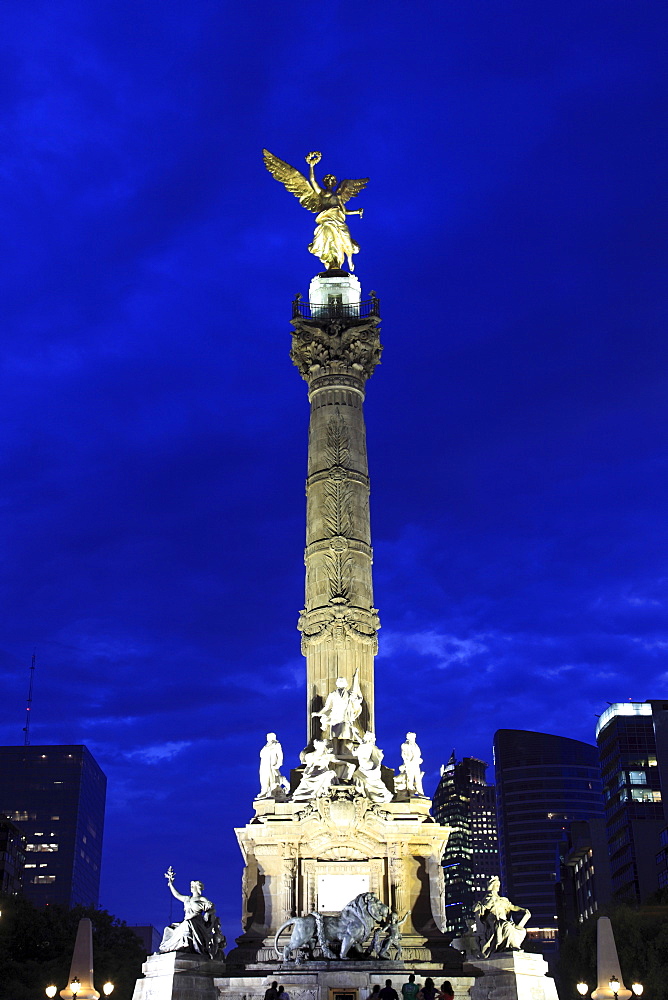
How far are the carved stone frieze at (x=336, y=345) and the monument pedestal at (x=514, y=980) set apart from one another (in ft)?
77.9

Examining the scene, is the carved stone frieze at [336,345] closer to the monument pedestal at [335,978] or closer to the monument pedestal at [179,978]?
the monument pedestal at [179,978]

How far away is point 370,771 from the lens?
1414 inches

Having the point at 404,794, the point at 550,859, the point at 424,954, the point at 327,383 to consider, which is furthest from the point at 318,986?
the point at 550,859

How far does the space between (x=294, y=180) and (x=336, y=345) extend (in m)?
9.47

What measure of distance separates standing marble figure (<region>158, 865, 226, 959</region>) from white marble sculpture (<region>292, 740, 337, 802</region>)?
5.36 meters

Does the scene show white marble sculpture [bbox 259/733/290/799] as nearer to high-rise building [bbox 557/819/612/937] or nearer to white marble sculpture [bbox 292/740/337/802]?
white marble sculpture [bbox 292/740/337/802]

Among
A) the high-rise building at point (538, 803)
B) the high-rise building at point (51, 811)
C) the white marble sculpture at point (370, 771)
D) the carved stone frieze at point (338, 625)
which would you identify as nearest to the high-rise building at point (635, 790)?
the carved stone frieze at point (338, 625)

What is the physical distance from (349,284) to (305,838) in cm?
2404

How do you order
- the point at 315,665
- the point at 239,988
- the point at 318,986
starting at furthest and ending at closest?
the point at 315,665 < the point at 239,988 < the point at 318,986

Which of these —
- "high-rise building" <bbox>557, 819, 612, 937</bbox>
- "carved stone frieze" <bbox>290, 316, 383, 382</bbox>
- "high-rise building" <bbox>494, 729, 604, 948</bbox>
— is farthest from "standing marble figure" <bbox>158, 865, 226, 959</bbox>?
"high-rise building" <bbox>494, 729, 604, 948</bbox>

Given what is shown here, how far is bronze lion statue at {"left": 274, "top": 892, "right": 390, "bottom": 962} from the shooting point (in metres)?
28.4

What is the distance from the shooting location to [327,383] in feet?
148

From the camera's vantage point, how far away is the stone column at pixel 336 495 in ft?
130

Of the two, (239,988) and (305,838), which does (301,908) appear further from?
(239,988)
